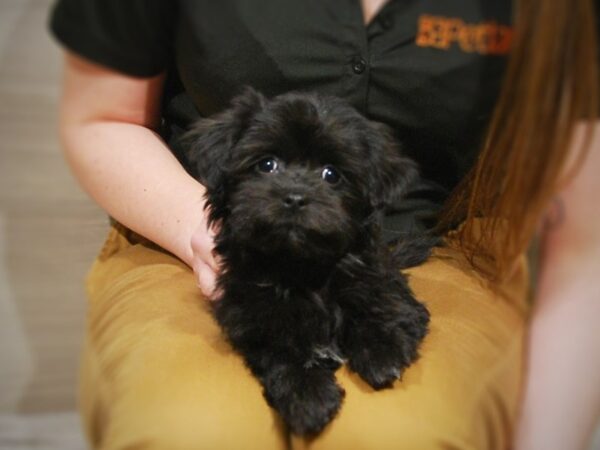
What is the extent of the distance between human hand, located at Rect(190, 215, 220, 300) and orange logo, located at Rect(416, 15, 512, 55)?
1.38ft

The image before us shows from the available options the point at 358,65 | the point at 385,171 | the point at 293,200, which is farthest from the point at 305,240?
the point at 358,65

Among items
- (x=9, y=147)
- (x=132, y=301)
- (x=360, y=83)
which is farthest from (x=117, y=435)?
(x=360, y=83)

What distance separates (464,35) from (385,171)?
0.71ft

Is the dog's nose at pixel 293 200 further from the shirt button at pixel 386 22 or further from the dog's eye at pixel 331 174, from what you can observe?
the shirt button at pixel 386 22

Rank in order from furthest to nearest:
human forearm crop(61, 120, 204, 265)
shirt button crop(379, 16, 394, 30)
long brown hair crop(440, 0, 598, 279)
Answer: human forearm crop(61, 120, 204, 265) → shirt button crop(379, 16, 394, 30) → long brown hair crop(440, 0, 598, 279)

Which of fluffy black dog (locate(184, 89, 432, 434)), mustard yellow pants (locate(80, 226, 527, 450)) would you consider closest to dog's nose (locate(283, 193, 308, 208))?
fluffy black dog (locate(184, 89, 432, 434))

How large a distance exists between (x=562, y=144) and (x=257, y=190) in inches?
16.3

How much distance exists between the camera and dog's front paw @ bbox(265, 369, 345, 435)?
82 cm

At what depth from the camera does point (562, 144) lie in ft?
2.77

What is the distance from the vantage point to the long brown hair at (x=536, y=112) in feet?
2.58

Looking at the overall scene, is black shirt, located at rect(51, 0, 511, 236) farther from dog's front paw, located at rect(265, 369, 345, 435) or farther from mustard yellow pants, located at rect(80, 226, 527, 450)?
dog's front paw, located at rect(265, 369, 345, 435)

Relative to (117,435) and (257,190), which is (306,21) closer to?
(257,190)

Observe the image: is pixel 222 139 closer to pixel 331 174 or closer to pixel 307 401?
pixel 331 174

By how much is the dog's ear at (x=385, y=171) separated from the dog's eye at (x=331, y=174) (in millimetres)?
49
